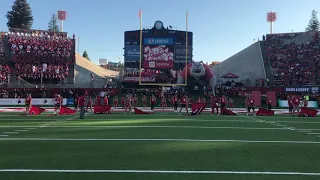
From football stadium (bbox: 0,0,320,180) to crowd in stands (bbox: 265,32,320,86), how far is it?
0.41ft

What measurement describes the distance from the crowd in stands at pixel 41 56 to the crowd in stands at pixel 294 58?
24834mm

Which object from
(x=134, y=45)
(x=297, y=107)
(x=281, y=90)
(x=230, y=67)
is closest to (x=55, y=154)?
(x=297, y=107)

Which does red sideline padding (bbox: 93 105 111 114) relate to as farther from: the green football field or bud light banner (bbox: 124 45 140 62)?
bud light banner (bbox: 124 45 140 62)

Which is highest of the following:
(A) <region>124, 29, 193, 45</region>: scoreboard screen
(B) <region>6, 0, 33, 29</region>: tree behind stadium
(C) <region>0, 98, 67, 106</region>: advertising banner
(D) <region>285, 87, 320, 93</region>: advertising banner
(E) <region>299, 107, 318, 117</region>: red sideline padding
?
(B) <region>6, 0, 33, 29</region>: tree behind stadium

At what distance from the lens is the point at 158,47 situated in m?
28.7

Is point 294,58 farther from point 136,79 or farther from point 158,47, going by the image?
point 158,47

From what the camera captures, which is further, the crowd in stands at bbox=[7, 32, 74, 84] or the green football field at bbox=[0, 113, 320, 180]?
the crowd in stands at bbox=[7, 32, 74, 84]

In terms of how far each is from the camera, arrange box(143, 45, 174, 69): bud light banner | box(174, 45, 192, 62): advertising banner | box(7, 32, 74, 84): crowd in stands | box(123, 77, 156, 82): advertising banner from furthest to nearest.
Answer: box(7, 32, 74, 84): crowd in stands, box(123, 77, 156, 82): advertising banner, box(174, 45, 192, 62): advertising banner, box(143, 45, 174, 69): bud light banner

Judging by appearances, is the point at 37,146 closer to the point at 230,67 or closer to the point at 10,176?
the point at 10,176

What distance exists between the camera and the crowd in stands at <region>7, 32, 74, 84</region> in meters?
38.9

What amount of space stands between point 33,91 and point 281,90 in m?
22.4

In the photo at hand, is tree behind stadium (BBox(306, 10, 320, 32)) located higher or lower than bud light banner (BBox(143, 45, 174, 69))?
higher

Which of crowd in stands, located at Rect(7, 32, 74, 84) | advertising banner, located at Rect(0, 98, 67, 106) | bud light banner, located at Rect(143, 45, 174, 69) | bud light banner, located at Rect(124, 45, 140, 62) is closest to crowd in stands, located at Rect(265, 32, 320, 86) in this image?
bud light banner, located at Rect(143, 45, 174, 69)

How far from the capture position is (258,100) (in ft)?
94.9
